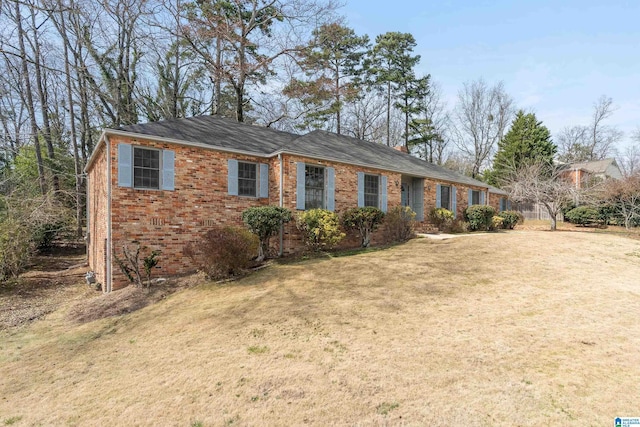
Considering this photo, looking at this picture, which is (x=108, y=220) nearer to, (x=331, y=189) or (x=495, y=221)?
(x=331, y=189)

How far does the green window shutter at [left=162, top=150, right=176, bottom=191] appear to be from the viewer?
8.75m

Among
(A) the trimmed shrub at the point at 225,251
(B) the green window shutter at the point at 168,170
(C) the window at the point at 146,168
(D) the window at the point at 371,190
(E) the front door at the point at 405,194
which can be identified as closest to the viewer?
(A) the trimmed shrub at the point at 225,251

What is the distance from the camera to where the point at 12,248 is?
9.31 meters

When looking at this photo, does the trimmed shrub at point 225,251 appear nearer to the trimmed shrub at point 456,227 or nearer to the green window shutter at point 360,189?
the green window shutter at point 360,189

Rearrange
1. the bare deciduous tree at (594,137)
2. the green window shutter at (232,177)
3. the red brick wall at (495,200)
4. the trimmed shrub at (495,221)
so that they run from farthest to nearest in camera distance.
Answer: the bare deciduous tree at (594,137) → the red brick wall at (495,200) → the trimmed shrub at (495,221) → the green window shutter at (232,177)

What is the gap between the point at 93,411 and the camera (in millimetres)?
3088

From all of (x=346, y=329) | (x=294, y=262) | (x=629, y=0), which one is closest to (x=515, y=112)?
(x=629, y=0)

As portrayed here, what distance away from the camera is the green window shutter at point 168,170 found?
875 centimetres

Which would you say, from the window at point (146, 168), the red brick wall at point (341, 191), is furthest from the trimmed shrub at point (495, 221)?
the window at point (146, 168)

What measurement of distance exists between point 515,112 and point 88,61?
36.0 meters

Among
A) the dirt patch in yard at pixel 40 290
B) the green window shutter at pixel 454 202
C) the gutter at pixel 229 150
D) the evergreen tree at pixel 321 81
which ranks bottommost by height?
the dirt patch in yard at pixel 40 290

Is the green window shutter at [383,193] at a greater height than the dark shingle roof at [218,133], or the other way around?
the dark shingle roof at [218,133]

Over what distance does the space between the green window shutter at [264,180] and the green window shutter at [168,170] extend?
290 cm

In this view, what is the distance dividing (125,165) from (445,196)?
14047mm
